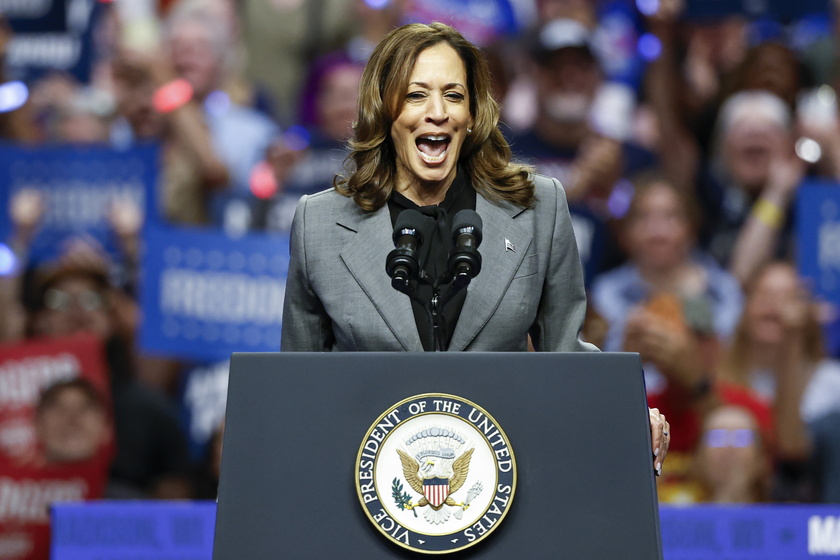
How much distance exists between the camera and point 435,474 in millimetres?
1485

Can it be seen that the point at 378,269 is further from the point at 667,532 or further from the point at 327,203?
the point at 667,532

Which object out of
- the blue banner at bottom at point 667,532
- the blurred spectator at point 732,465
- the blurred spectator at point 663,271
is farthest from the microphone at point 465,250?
the blurred spectator at point 663,271

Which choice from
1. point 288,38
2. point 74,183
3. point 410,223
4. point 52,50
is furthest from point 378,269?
point 52,50

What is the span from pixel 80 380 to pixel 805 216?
2.87 meters

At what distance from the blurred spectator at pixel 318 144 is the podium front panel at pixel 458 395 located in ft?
11.0

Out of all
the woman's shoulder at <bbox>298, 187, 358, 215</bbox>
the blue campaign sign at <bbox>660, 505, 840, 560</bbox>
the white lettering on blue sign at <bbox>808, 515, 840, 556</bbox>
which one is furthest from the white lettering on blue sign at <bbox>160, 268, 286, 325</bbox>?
the woman's shoulder at <bbox>298, 187, 358, 215</bbox>

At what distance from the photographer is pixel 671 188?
478cm

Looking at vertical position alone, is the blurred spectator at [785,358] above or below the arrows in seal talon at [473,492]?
above

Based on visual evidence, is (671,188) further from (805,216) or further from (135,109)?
(135,109)

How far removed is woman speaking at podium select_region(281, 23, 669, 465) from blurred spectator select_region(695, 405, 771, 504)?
7.33ft

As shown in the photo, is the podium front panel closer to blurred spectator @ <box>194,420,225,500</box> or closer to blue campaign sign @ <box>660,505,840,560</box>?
blue campaign sign @ <box>660,505,840,560</box>

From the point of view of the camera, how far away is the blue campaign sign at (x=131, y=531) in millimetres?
3230

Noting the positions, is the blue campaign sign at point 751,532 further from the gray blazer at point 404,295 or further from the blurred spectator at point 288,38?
the blurred spectator at point 288,38

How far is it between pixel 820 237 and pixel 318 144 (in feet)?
6.84
